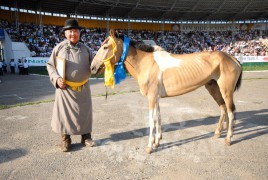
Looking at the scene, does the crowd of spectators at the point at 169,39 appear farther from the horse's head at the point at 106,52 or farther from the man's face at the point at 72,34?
the horse's head at the point at 106,52

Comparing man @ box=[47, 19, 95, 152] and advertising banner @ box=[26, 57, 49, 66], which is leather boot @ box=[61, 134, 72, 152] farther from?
advertising banner @ box=[26, 57, 49, 66]

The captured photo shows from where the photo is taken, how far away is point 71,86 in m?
3.86

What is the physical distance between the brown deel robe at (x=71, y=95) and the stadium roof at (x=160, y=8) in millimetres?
27064

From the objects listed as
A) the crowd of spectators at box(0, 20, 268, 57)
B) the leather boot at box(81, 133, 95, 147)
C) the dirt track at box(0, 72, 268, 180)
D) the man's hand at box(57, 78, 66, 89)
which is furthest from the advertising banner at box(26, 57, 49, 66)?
the man's hand at box(57, 78, 66, 89)

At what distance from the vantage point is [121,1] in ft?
100

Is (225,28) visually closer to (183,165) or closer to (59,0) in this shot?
(59,0)

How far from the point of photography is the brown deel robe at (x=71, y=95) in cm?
381

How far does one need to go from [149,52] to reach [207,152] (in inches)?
77.7

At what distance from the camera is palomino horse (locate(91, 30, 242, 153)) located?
12.6ft

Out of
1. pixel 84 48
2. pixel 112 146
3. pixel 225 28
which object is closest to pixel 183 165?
pixel 112 146

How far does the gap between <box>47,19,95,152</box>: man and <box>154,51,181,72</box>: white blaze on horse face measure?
1.21 m

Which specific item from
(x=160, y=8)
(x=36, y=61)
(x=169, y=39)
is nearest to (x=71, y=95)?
(x=36, y=61)

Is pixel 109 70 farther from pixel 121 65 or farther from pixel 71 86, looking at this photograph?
pixel 71 86

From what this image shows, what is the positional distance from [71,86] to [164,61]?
1660 millimetres
